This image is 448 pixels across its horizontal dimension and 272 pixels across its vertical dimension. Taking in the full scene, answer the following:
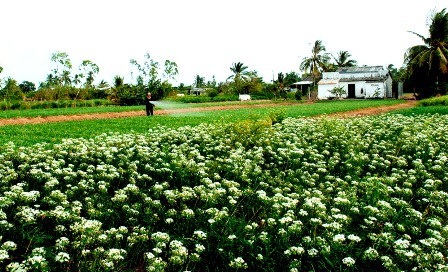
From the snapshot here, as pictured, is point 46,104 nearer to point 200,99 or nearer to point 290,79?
point 200,99

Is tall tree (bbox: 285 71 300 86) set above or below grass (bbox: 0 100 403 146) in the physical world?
above

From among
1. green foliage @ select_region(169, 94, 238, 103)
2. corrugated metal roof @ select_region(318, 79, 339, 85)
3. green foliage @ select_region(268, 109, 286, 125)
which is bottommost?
green foliage @ select_region(268, 109, 286, 125)

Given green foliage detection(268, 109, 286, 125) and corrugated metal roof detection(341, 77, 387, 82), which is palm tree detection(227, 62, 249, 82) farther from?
green foliage detection(268, 109, 286, 125)

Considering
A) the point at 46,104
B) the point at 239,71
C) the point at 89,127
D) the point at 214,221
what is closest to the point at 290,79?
the point at 239,71

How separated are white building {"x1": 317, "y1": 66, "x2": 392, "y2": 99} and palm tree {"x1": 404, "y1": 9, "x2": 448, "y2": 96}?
26.0ft

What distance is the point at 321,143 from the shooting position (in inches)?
394

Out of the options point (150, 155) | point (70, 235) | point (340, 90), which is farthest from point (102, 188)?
point (340, 90)

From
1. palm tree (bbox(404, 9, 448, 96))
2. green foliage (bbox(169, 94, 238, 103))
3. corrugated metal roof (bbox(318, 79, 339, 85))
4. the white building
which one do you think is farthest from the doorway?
green foliage (bbox(169, 94, 238, 103))

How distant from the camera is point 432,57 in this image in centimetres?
4456

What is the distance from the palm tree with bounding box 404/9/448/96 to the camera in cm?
4416

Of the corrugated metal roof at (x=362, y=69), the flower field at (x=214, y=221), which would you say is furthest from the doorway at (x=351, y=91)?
the flower field at (x=214, y=221)

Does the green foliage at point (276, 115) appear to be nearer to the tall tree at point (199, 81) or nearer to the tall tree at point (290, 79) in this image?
the tall tree at point (290, 79)

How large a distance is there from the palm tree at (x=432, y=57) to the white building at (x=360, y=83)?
7.93 m

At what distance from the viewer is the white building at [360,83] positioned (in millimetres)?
54938
